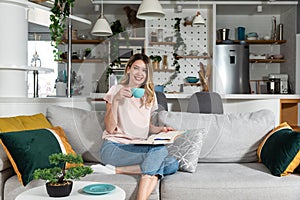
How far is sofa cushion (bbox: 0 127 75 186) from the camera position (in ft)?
7.92

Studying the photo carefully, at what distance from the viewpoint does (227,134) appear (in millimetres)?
3035

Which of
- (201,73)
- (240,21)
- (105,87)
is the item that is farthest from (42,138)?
(240,21)

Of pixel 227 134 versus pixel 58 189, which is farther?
pixel 227 134

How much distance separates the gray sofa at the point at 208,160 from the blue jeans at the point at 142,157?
0.08m

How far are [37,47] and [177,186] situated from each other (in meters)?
6.35

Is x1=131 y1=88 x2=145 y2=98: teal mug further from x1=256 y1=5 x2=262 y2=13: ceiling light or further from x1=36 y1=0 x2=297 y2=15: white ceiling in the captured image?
x1=256 y1=5 x2=262 y2=13: ceiling light

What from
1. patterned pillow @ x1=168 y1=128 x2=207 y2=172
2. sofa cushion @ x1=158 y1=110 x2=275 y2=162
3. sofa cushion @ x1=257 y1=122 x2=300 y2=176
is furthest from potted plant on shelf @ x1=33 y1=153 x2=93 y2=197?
sofa cushion @ x1=257 y1=122 x2=300 y2=176

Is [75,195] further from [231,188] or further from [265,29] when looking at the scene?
[265,29]

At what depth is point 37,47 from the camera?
26.5 feet

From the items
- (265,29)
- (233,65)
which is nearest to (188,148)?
(233,65)

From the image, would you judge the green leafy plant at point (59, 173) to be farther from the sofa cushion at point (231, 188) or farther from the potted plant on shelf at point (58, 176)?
the sofa cushion at point (231, 188)

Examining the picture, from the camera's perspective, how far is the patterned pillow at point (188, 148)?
2.74 m

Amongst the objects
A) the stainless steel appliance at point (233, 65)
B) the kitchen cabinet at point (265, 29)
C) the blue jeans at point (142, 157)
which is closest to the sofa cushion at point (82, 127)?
the blue jeans at point (142, 157)

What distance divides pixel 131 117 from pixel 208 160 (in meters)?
0.83
